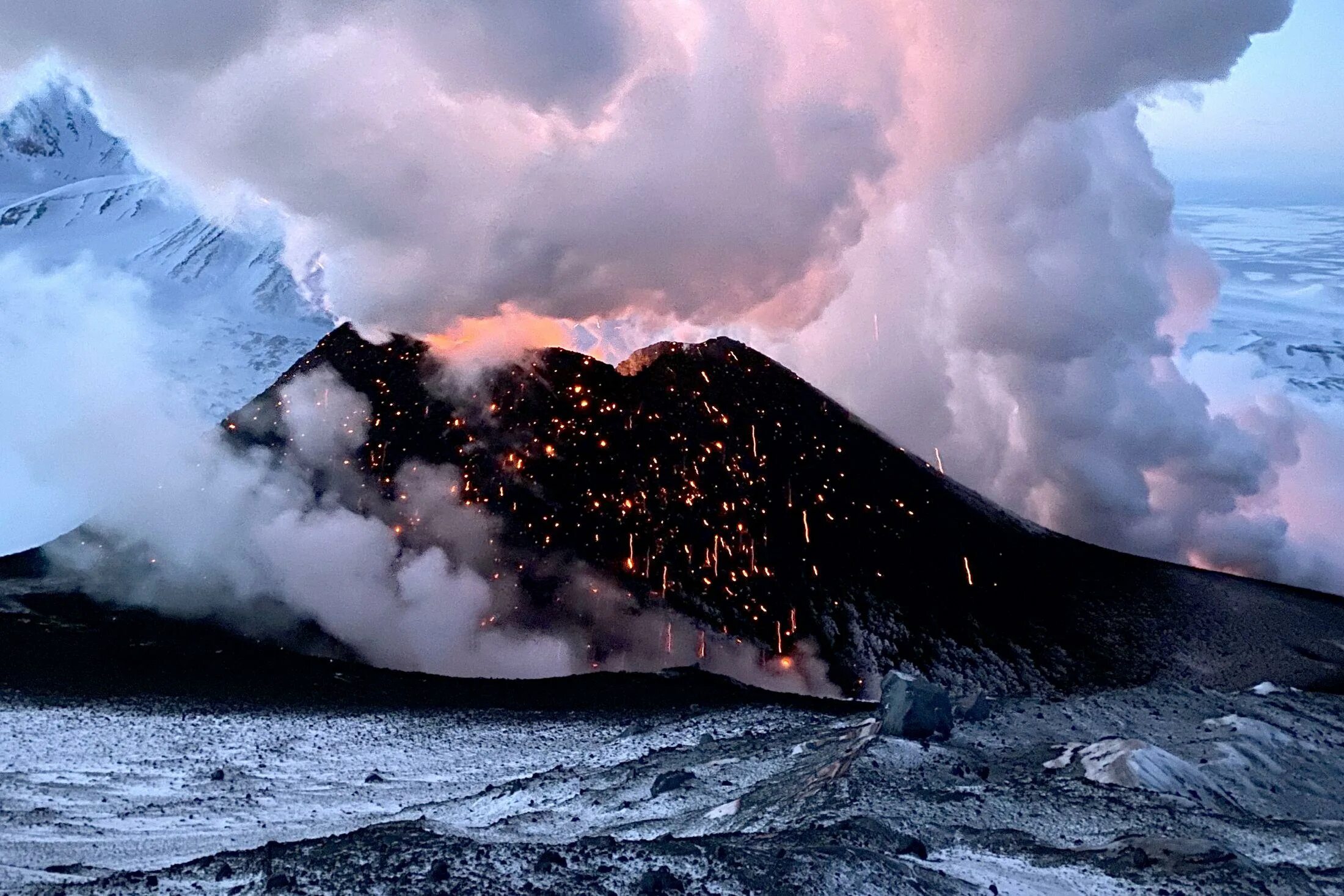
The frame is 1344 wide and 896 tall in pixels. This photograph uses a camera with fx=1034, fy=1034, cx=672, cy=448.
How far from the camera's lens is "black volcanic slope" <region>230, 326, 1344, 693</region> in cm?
4397

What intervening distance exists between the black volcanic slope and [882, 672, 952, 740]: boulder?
15798 mm

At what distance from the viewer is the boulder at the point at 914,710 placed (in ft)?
77.6

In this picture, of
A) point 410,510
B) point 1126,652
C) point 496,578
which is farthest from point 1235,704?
point 410,510

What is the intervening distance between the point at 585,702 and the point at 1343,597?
44272 millimetres

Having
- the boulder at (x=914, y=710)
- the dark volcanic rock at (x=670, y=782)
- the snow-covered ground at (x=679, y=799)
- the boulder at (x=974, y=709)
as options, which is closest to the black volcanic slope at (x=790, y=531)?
the snow-covered ground at (x=679, y=799)

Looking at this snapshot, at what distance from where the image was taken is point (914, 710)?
23844mm

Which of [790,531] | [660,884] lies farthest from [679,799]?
[790,531]

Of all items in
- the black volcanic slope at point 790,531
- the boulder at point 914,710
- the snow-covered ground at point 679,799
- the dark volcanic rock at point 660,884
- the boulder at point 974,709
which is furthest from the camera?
the black volcanic slope at point 790,531

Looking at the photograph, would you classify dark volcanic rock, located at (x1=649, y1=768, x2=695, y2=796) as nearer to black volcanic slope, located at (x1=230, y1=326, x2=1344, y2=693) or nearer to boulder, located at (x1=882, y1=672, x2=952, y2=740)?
boulder, located at (x1=882, y1=672, x2=952, y2=740)

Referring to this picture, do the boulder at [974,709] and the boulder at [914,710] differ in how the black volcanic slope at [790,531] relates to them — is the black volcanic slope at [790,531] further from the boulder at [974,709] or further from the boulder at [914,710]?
the boulder at [914,710]

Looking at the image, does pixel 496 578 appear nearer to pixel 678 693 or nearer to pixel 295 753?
pixel 678 693

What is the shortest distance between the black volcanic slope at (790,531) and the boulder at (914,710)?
1580 cm

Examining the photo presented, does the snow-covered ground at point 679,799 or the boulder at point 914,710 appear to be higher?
the boulder at point 914,710

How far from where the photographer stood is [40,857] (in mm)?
17219
